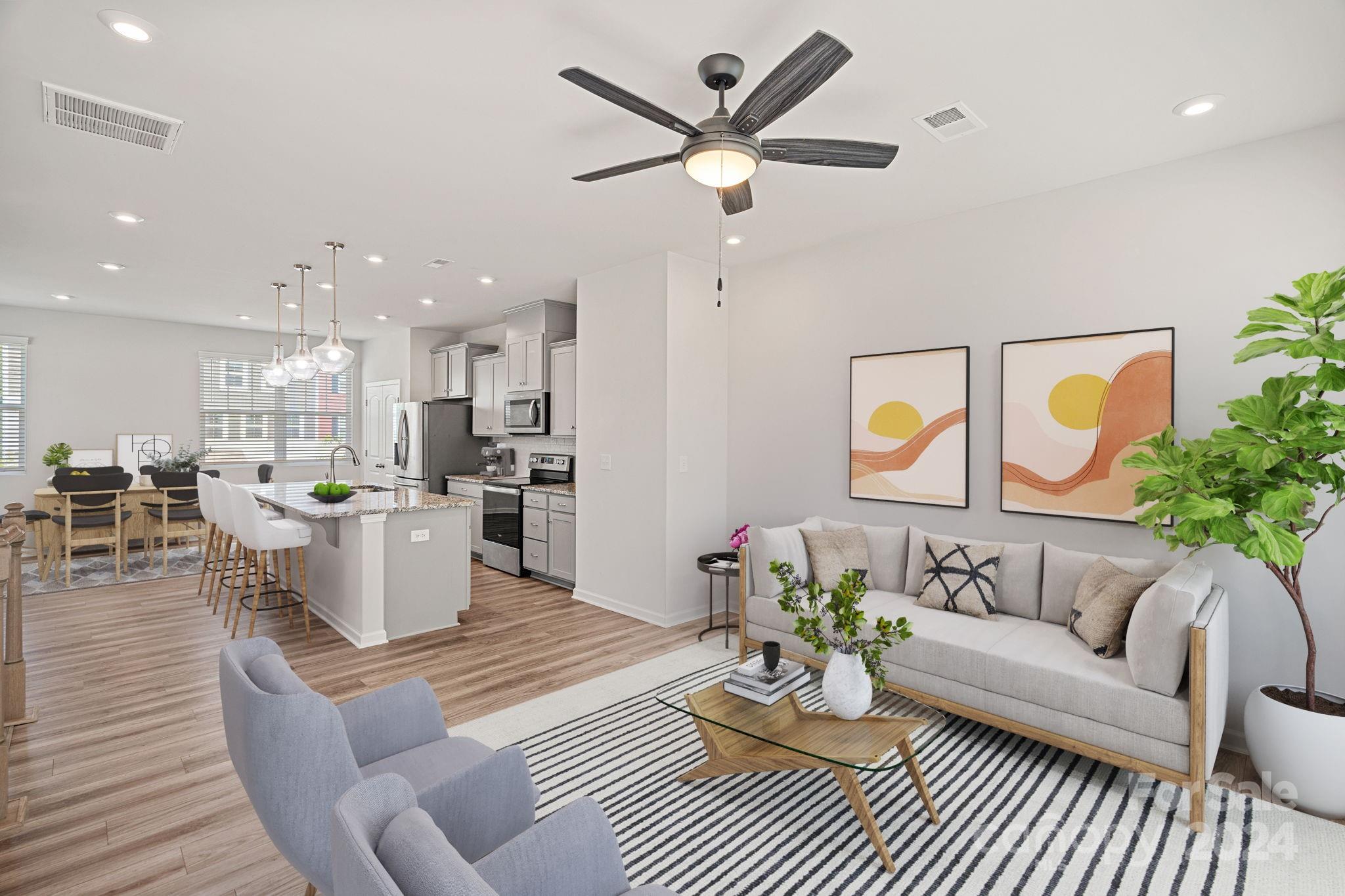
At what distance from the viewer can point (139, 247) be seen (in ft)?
15.1

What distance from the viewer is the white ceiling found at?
2.08 metres

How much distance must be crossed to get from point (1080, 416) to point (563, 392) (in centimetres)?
420

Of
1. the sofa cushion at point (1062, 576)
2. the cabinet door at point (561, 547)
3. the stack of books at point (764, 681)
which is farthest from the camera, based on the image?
the cabinet door at point (561, 547)

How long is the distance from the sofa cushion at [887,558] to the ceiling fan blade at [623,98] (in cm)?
268

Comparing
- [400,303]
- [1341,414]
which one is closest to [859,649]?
[1341,414]

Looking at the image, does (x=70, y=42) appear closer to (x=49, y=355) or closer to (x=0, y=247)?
(x=0, y=247)

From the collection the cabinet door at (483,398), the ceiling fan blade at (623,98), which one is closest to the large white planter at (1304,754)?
the ceiling fan blade at (623,98)

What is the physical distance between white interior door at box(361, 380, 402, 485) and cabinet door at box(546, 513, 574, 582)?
11.0ft

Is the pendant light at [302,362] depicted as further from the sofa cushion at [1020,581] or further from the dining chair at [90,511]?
the sofa cushion at [1020,581]

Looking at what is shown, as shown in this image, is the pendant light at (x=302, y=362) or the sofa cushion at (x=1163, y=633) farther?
the pendant light at (x=302, y=362)

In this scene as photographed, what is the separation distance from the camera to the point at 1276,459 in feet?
7.57

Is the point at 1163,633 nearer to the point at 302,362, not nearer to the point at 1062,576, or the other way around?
the point at 1062,576

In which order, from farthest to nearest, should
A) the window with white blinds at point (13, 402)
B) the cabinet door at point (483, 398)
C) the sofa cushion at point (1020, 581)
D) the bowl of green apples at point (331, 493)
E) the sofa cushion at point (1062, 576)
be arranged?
the cabinet door at point (483, 398), the window with white blinds at point (13, 402), the bowl of green apples at point (331, 493), the sofa cushion at point (1020, 581), the sofa cushion at point (1062, 576)

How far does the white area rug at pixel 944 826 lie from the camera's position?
2049 millimetres
